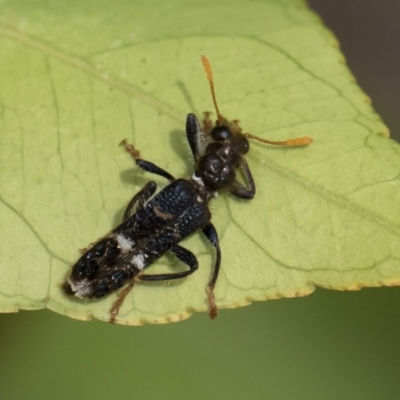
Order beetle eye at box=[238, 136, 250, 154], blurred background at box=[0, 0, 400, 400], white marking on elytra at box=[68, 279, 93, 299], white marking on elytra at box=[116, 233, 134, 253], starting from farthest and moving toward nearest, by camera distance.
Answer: blurred background at box=[0, 0, 400, 400], white marking on elytra at box=[116, 233, 134, 253], beetle eye at box=[238, 136, 250, 154], white marking on elytra at box=[68, 279, 93, 299]

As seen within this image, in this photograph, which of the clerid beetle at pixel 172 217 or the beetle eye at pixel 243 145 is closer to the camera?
the clerid beetle at pixel 172 217

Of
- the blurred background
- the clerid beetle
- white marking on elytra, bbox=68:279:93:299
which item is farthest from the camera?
the blurred background

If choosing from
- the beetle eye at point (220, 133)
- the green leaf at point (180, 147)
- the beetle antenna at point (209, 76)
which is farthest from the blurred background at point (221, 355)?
the beetle antenna at point (209, 76)

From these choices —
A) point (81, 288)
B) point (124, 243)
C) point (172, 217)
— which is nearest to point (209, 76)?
point (172, 217)

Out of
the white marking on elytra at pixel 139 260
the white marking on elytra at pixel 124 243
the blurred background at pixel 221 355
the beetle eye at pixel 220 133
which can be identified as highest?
the beetle eye at pixel 220 133

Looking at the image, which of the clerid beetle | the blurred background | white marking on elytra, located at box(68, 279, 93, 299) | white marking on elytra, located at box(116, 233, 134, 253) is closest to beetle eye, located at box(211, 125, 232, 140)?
the clerid beetle

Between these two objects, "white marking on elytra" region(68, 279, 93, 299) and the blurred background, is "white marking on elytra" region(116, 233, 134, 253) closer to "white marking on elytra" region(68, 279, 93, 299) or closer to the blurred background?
"white marking on elytra" region(68, 279, 93, 299)

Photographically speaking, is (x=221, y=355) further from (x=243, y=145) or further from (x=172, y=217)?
(x=243, y=145)

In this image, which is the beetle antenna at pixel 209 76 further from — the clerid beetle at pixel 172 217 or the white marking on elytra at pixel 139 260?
the white marking on elytra at pixel 139 260
